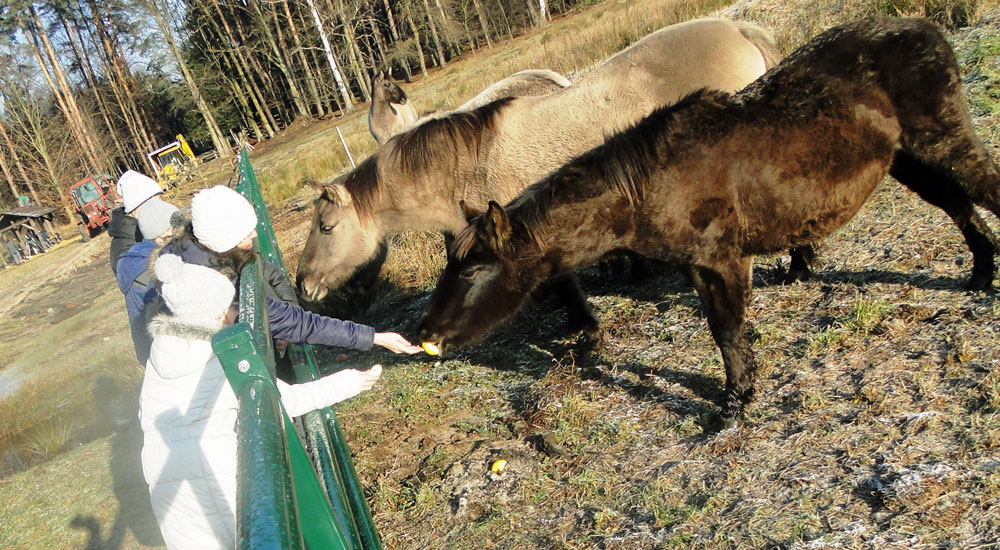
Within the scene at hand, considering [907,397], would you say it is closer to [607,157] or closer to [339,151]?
[607,157]

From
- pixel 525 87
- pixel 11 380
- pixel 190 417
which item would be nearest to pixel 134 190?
pixel 190 417

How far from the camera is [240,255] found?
10.5 ft

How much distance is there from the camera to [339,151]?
730 inches

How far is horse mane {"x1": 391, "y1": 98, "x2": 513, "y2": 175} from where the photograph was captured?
5227mm

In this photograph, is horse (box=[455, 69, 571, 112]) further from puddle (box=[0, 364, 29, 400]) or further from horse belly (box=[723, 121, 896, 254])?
puddle (box=[0, 364, 29, 400])

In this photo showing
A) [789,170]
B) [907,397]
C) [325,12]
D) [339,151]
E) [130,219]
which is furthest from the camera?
[325,12]

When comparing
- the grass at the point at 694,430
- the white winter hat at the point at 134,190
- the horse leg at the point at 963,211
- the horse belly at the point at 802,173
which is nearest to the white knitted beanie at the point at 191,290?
the grass at the point at 694,430

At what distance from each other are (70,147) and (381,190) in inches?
1774

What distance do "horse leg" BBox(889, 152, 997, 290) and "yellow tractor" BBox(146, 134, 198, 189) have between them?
34989 millimetres

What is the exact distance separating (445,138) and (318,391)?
10.6 ft

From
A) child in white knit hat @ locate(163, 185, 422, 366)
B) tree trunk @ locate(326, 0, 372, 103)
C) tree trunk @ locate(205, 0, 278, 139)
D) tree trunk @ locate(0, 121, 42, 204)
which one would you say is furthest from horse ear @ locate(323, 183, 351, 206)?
tree trunk @ locate(0, 121, 42, 204)

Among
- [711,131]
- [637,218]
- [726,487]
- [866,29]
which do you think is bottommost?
[726,487]

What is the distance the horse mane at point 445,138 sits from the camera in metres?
5.23

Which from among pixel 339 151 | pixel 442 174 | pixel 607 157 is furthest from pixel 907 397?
pixel 339 151
